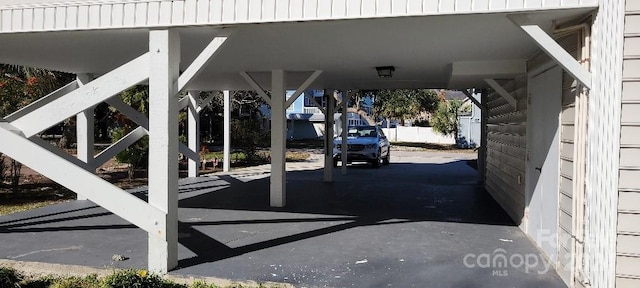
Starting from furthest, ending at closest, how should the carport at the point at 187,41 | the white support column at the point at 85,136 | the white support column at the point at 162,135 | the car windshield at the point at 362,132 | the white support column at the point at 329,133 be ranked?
the car windshield at the point at 362,132, the white support column at the point at 329,133, the white support column at the point at 85,136, the white support column at the point at 162,135, the carport at the point at 187,41

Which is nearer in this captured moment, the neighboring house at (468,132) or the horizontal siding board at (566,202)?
the horizontal siding board at (566,202)

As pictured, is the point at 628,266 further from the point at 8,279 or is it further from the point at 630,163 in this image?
the point at 8,279


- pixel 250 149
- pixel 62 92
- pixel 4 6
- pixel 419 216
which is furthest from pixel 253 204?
pixel 250 149

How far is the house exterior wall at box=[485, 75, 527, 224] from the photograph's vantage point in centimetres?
675

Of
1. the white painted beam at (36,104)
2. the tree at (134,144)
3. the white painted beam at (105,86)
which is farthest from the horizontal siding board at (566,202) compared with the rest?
the tree at (134,144)

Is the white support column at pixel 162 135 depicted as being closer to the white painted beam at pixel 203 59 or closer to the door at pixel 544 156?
the white painted beam at pixel 203 59

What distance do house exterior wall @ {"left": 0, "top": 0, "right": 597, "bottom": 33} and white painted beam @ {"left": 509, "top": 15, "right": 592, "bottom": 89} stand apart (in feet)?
0.60

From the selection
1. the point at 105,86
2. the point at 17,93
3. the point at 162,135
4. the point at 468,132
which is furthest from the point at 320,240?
the point at 468,132

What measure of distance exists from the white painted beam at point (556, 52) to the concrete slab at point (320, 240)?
1971 mm

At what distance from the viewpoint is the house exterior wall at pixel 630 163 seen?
3.57m

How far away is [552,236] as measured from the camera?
5.06m

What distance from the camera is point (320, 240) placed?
5938 millimetres

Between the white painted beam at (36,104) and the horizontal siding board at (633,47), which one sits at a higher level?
the horizontal siding board at (633,47)

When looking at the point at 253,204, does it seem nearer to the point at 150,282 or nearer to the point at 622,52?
the point at 150,282
